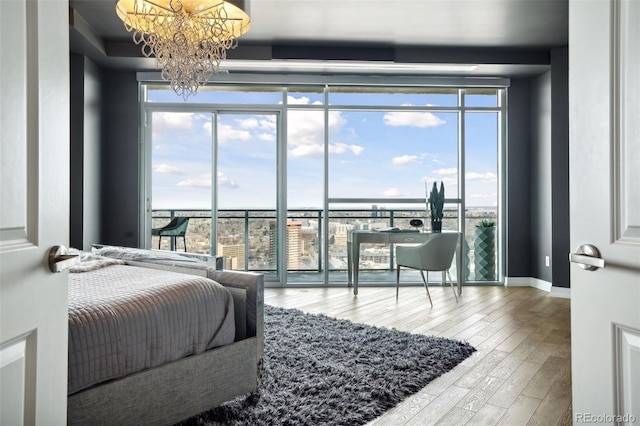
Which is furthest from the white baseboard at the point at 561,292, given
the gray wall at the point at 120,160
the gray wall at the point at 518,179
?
the gray wall at the point at 120,160

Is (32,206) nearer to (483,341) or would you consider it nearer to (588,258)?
(588,258)

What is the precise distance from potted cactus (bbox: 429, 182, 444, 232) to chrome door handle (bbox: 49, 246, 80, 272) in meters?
4.38

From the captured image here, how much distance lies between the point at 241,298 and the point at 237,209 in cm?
322

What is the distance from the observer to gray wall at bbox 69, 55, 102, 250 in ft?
14.8

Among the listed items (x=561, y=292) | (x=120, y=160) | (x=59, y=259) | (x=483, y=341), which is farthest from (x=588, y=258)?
(x=120, y=160)

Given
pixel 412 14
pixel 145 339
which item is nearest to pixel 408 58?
pixel 412 14

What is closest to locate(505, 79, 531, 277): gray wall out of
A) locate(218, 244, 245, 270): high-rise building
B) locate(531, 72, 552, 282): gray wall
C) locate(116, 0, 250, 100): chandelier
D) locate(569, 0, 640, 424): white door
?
locate(531, 72, 552, 282): gray wall

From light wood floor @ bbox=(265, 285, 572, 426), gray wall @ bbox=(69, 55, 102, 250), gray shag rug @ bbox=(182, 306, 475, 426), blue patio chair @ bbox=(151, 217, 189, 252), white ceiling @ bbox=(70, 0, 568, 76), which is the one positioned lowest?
light wood floor @ bbox=(265, 285, 572, 426)

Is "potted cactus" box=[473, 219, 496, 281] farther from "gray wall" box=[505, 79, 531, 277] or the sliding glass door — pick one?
the sliding glass door

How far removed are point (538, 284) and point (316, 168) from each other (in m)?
3.07

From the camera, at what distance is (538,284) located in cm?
520

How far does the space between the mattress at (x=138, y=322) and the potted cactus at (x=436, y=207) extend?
334 cm

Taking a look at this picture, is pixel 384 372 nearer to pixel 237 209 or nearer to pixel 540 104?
pixel 237 209

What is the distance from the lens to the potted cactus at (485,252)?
550 cm
